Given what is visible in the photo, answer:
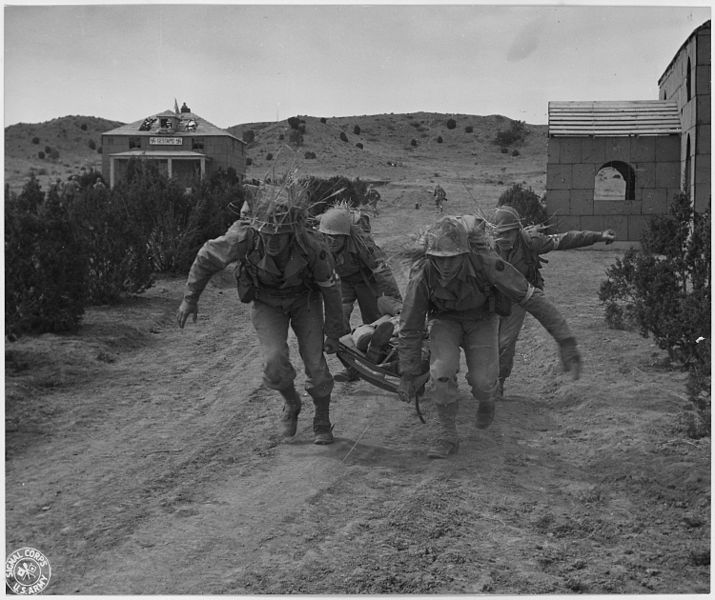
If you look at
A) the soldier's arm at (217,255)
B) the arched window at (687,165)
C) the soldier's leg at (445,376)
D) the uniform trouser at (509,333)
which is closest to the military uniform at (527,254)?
the uniform trouser at (509,333)

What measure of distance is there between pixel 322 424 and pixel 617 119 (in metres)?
17.0

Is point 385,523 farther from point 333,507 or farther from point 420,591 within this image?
point 420,591

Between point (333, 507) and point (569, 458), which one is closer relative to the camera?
point (333, 507)

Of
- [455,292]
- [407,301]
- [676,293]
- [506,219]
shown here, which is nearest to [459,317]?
[455,292]

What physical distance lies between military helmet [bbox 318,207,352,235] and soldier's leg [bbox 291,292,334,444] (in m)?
1.52

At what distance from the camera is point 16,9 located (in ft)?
19.0

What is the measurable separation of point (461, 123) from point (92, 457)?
5871 cm

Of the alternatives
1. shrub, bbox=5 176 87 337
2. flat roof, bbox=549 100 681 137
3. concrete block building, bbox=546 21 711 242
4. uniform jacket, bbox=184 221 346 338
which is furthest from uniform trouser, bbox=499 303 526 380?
flat roof, bbox=549 100 681 137

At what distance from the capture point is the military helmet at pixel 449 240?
591 centimetres

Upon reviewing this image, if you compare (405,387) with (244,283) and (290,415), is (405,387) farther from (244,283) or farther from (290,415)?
(244,283)

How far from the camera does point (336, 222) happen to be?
8.05 m

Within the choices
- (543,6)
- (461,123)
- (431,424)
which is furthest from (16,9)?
(461,123)

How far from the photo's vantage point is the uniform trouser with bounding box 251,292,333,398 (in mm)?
6395

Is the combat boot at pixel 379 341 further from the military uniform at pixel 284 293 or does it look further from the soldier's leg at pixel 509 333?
the soldier's leg at pixel 509 333
